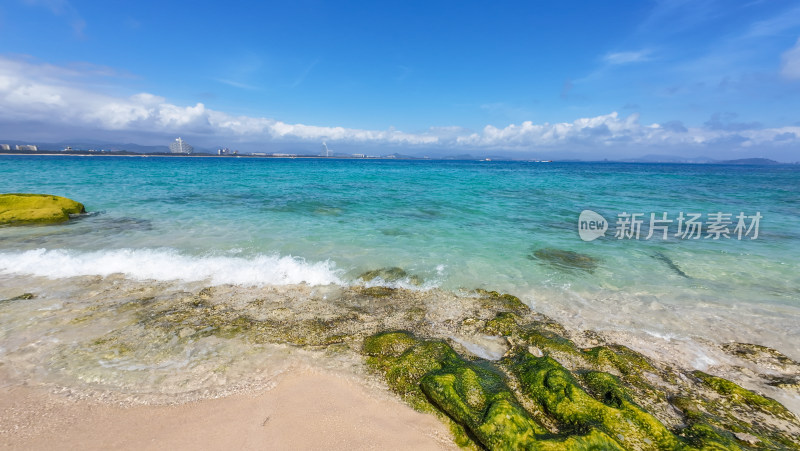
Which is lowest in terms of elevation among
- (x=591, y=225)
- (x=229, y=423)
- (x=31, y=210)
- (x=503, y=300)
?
(x=229, y=423)

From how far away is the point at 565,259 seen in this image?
10.8m

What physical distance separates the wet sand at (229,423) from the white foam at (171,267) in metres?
4.25

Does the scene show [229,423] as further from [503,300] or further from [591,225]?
[591,225]

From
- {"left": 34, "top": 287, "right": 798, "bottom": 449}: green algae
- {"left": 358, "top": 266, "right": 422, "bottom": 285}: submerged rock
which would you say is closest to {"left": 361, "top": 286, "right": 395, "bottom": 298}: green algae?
{"left": 34, "top": 287, "right": 798, "bottom": 449}: green algae

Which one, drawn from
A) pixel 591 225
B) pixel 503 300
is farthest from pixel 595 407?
pixel 591 225

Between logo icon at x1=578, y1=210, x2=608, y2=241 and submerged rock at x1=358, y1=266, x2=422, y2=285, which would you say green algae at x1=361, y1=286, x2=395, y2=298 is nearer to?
submerged rock at x1=358, y1=266, x2=422, y2=285

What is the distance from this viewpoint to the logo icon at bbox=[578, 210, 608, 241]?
14133mm

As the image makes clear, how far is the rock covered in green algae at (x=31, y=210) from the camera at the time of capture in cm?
1355

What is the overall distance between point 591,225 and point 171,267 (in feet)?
58.4

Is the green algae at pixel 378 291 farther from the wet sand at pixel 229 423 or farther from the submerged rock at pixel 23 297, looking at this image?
the submerged rock at pixel 23 297

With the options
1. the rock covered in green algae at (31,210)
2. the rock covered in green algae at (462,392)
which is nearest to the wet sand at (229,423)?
the rock covered in green algae at (462,392)

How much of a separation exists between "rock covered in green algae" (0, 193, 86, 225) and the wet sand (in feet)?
46.2

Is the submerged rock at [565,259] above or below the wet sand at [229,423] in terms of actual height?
above

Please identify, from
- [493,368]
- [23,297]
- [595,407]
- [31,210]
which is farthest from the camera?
[31,210]
